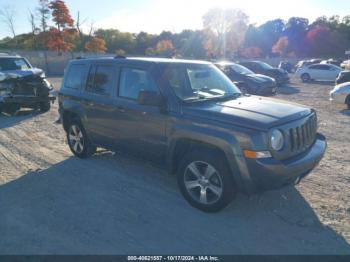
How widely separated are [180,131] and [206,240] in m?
1.41

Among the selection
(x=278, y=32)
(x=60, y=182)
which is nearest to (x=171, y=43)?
(x=278, y=32)

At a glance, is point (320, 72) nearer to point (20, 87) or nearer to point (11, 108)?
point (20, 87)

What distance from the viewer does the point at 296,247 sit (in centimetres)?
342

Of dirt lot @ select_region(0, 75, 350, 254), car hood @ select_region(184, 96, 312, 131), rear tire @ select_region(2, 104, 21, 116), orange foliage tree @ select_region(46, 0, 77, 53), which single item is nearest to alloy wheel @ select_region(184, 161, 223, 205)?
dirt lot @ select_region(0, 75, 350, 254)

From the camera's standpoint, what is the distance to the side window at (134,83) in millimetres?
4627

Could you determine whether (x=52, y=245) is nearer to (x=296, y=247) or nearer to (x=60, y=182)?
→ (x=60, y=182)

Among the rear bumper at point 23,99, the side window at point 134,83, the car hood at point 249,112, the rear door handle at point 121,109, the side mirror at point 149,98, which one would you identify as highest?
the side window at point 134,83

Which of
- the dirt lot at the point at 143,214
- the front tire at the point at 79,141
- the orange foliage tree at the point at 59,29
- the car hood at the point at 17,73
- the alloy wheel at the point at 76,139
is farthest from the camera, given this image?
the orange foliage tree at the point at 59,29

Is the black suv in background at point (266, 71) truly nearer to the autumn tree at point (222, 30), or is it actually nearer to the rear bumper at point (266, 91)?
the rear bumper at point (266, 91)

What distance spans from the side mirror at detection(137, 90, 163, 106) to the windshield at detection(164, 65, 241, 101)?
0.29 metres

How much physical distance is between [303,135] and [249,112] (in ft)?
2.66

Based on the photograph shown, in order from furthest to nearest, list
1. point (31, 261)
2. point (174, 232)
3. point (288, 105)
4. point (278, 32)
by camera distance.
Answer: point (278, 32), point (288, 105), point (174, 232), point (31, 261)

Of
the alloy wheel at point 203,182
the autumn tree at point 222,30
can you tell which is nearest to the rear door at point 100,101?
the alloy wheel at point 203,182

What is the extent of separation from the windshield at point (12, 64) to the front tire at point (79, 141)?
6.65 m
